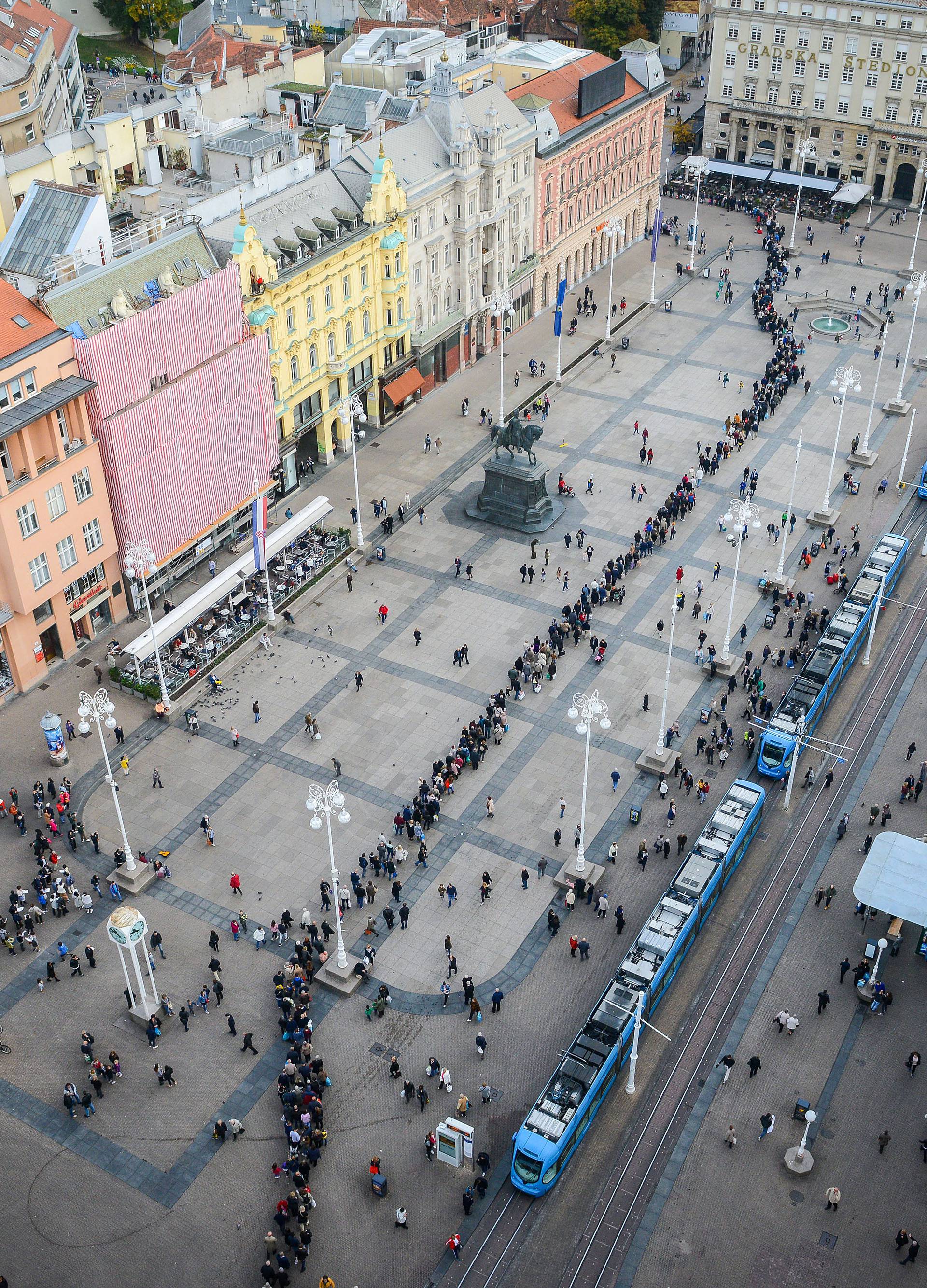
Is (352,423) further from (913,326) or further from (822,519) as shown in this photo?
(913,326)

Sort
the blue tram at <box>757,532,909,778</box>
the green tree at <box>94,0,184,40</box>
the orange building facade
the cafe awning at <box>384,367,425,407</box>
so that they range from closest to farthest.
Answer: the orange building facade < the blue tram at <box>757,532,909,778</box> < the cafe awning at <box>384,367,425,407</box> < the green tree at <box>94,0,184,40</box>

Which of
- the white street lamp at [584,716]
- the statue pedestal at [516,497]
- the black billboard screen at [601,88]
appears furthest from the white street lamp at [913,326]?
the white street lamp at [584,716]

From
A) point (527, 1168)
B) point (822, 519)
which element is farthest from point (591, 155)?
point (527, 1168)

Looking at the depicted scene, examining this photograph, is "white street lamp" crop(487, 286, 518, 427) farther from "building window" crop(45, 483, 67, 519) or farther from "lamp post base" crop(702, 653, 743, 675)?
"building window" crop(45, 483, 67, 519)

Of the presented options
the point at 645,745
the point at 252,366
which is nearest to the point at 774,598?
the point at 645,745

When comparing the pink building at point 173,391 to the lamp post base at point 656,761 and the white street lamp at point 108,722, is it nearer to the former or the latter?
the white street lamp at point 108,722

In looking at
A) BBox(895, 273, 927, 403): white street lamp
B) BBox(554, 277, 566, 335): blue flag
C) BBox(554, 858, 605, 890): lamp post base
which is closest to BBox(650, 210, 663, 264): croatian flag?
BBox(554, 277, 566, 335): blue flag
